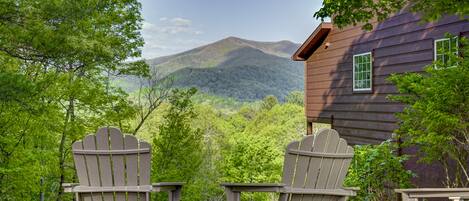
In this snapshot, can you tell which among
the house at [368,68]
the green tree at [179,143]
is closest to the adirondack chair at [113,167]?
the house at [368,68]

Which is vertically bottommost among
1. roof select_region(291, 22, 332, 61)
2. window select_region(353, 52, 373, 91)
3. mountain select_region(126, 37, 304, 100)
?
window select_region(353, 52, 373, 91)

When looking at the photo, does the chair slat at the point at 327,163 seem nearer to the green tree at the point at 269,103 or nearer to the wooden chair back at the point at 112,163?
the wooden chair back at the point at 112,163

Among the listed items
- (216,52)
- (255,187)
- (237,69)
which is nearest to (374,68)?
(255,187)

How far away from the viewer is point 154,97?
10.6 meters

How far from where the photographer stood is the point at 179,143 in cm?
1068

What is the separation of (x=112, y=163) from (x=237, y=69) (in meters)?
50.6

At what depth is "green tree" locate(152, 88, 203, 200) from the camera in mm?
10453

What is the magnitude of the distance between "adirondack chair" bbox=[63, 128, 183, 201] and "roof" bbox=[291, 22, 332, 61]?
25.4ft

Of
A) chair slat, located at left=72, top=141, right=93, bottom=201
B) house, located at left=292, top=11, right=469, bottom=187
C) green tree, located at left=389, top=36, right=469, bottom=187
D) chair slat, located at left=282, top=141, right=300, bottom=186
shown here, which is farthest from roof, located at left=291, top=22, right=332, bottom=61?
chair slat, located at left=72, top=141, right=93, bottom=201

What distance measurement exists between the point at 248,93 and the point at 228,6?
11329 mm

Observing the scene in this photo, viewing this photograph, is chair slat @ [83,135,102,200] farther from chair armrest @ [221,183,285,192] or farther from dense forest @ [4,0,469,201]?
dense forest @ [4,0,469,201]

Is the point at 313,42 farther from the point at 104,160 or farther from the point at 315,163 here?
the point at 104,160

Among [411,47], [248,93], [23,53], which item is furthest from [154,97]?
[248,93]

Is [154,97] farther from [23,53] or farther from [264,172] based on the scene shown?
[264,172]
